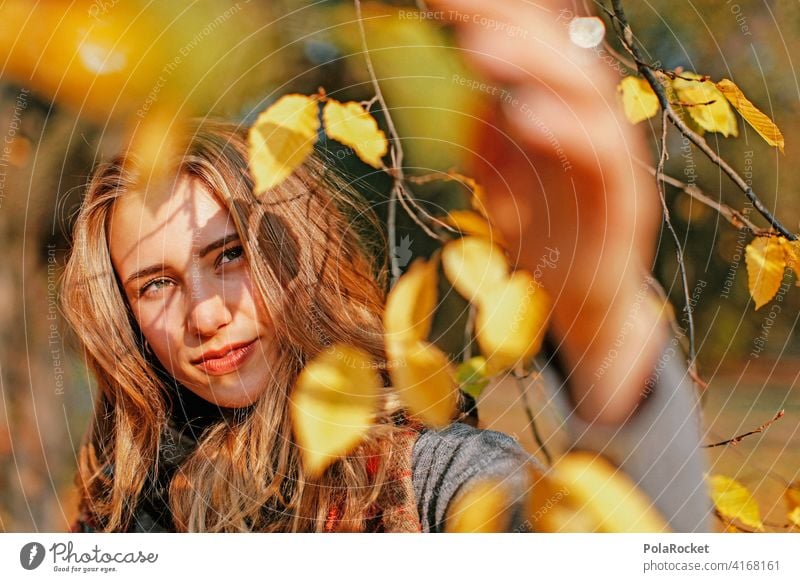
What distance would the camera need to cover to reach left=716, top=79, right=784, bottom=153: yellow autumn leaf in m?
0.77

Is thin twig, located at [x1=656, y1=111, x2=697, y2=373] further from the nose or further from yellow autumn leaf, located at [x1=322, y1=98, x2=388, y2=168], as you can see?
the nose

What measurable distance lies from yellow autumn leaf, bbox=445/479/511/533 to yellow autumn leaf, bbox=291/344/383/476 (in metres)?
0.12

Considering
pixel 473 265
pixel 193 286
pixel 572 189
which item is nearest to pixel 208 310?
pixel 193 286

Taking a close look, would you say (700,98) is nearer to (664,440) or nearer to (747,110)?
(747,110)

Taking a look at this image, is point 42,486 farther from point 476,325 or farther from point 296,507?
point 476,325

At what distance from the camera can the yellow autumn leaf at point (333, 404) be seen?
75 cm

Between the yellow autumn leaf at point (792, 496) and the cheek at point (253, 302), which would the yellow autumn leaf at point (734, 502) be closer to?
the yellow autumn leaf at point (792, 496)

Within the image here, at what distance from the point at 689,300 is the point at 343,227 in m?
0.36

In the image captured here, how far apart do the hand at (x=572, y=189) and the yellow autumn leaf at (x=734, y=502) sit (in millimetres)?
122

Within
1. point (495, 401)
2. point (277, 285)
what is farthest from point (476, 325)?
point (277, 285)
